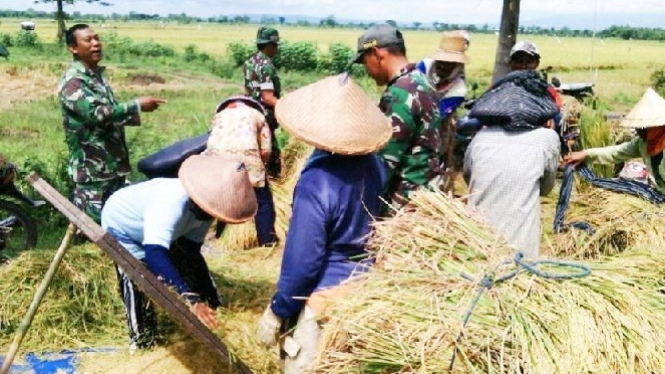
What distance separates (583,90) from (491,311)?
28.0 ft

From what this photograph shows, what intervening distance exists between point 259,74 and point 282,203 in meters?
1.34

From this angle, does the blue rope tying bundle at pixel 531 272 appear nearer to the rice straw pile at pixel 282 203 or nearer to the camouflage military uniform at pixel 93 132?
the camouflage military uniform at pixel 93 132

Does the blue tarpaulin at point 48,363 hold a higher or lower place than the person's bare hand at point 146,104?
lower

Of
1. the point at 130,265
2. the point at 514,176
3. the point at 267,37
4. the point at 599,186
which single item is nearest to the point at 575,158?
the point at 599,186

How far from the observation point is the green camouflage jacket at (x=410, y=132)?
304cm

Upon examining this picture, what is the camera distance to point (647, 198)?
384cm

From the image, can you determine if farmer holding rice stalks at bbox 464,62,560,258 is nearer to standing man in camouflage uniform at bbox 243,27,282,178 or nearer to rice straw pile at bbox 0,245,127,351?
rice straw pile at bbox 0,245,127,351

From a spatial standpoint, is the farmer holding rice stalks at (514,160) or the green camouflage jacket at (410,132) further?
the green camouflage jacket at (410,132)

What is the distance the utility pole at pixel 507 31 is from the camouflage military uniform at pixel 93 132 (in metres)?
5.21

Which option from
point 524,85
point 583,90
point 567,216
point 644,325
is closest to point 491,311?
point 644,325

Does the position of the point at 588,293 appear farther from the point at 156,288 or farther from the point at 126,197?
the point at 126,197

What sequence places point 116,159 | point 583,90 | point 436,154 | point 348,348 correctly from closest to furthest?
point 348,348 < point 436,154 < point 116,159 < point 583,90

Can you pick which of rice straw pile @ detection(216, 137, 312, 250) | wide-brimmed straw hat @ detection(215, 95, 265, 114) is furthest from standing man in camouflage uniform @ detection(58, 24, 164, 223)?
rice straw pile @ detection(216, 137, 312, 250)

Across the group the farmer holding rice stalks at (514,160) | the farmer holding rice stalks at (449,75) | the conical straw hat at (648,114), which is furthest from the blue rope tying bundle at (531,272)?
the farmer holding rice stalks at (449,75)
